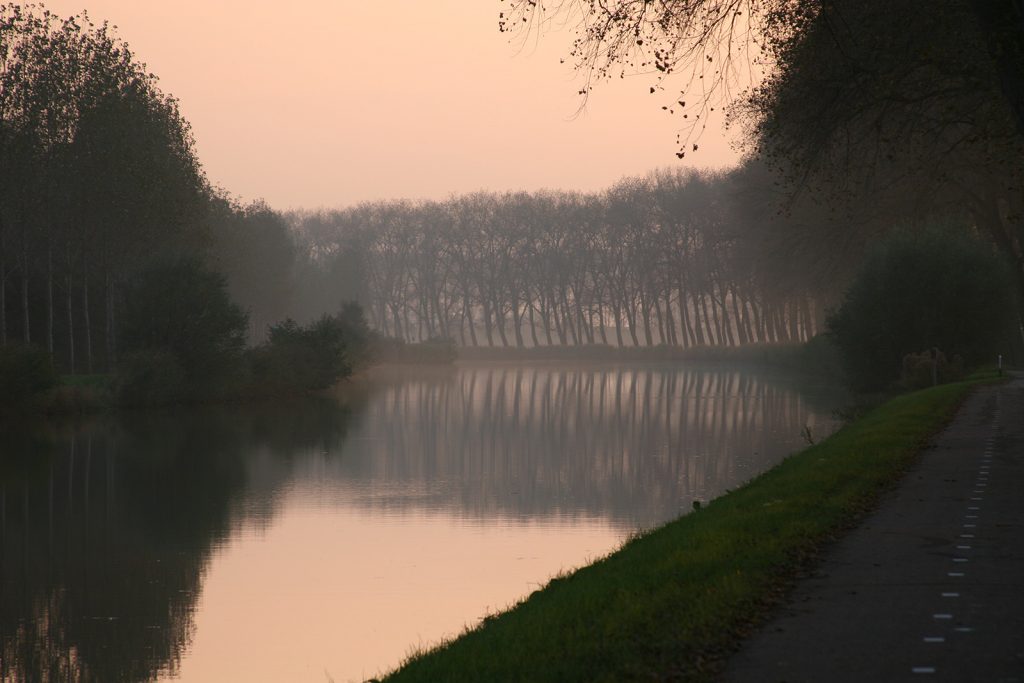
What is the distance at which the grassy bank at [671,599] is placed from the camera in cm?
796

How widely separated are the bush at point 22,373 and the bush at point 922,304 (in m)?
27.6

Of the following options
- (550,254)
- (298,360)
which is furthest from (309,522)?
(550,254)

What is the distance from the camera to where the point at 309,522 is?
21.9m

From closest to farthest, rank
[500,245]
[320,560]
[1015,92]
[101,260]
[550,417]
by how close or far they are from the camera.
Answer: [1015,92]
[320,560]
[550,417]
[101,260]
[500,245]

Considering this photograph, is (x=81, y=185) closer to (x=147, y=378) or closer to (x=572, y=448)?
(x=147, y=378)

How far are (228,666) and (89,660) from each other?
135 cm

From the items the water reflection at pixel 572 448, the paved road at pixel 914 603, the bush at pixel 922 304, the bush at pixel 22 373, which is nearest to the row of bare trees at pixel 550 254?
the water reflection at pixel 572 448

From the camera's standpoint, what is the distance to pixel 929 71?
19.3 metres

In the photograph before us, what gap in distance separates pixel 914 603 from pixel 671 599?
5.68 ft

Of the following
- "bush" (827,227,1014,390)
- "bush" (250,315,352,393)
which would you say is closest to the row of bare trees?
"bush" (250,315,352,393)

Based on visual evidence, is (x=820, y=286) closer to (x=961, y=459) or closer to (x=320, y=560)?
(x=961, y=459)

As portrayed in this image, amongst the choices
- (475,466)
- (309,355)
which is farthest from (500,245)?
(475,466)

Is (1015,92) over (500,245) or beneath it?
beneath

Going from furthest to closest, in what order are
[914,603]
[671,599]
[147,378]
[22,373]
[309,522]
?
[147,378] → [22,373] → [309,522] → [671,599] → [914,603]
